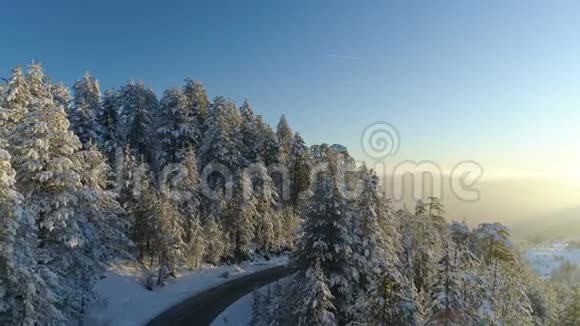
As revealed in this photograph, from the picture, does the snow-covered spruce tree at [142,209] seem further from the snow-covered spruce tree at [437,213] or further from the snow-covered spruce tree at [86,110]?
the snow-covered spruce tree at [437,213]

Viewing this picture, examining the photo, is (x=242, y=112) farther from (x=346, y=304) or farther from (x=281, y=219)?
(x=346, y=304)

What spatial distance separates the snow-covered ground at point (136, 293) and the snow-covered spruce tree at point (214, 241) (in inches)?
52.7

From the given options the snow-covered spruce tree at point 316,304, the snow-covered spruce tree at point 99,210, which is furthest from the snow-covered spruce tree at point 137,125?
the snow-covered spruce tree at point 316,304

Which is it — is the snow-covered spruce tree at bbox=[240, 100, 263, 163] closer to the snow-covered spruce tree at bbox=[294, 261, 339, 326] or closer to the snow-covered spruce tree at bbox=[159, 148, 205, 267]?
the snow-covered spruce tree at bbox=[159, 148, 205, 267]

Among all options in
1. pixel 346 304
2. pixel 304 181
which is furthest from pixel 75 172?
pixel 304 181

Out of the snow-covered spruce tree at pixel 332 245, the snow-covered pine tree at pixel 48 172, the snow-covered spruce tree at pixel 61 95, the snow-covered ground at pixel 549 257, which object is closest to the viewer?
the snow-covered pine tree at pixel 48 172

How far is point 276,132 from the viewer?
6525 cm

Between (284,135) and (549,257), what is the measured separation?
154 meters

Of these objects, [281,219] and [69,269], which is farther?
[281,219]

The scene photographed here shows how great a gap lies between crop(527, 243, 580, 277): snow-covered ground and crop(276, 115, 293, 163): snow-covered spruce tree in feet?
386

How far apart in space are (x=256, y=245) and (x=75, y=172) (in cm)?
3250

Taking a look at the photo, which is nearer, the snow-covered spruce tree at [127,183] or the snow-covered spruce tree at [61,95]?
the snow-covered spruce tree at [127,183]

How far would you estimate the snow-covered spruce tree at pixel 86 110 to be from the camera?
45094 millimetres

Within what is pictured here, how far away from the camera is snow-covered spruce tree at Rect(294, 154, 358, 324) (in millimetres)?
21625
